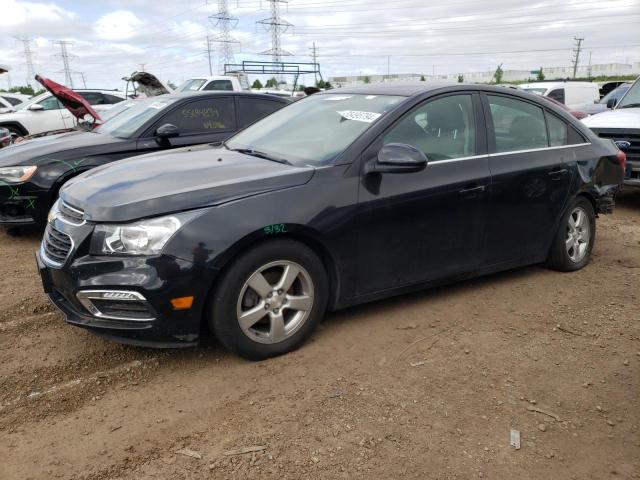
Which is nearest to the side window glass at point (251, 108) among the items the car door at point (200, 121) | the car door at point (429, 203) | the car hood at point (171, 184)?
the car door at point (200, 121)

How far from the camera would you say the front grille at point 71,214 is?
3.26m

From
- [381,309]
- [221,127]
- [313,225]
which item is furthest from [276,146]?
[221,127]

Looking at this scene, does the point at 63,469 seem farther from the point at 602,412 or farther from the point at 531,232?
the point at 531,232

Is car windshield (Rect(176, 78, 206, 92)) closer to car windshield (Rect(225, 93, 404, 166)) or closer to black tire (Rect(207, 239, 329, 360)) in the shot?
car windshield (Rect(225, 93, 404, 166))

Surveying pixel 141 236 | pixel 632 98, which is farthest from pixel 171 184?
pixel 632 98

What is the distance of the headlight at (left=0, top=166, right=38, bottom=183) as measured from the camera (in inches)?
219

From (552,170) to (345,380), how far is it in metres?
2.59

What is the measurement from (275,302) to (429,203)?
129cm

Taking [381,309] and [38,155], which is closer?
[381,309]

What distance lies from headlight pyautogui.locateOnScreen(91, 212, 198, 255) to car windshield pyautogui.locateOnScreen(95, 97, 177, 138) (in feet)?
11.5

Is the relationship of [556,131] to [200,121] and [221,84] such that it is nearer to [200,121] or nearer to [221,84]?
[200,121]

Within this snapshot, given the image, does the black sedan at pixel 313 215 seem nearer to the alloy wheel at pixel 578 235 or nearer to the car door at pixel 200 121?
the alloy wheel at pixel 578 235

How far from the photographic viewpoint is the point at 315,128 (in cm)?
406

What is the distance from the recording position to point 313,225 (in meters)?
3.36
